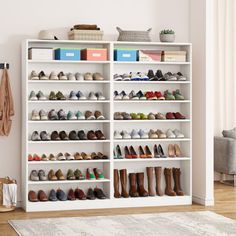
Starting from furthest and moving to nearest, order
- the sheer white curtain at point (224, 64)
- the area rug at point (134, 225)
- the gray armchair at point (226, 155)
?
the sheer white curtain at point (224, 64)
the gray armchair at point (226, 155)
the area rug at point (134, 225)

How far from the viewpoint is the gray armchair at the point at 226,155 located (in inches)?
351

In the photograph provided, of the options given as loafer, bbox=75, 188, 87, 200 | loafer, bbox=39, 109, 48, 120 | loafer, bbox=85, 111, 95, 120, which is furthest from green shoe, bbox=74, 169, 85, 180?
loafer, bbox=39, 109, 48, 120

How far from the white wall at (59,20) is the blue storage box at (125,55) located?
0.33 metres

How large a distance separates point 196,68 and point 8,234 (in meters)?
3.16

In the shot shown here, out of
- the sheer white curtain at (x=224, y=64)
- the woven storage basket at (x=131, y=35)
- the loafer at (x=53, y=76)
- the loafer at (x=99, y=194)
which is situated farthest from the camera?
the sheer white curtain at (x=224, y=64)

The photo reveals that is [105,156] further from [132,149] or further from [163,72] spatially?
[163,72]

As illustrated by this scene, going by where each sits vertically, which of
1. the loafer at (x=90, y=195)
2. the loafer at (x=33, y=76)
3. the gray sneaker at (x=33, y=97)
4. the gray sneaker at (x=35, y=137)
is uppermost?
the loafer at (x=33, y=76)

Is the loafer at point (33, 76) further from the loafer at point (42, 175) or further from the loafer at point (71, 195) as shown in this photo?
the loafer at point (71, 195)

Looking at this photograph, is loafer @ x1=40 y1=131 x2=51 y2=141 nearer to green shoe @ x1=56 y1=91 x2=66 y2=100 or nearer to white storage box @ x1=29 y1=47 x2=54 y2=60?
green shoe @ x1=56 y1=91 x2=66 y2=100

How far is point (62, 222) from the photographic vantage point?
6332mm

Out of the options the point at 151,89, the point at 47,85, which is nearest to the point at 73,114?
the point at 47,85

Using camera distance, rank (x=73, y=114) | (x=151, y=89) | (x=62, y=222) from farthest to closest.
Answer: (x=151, y=89) → (x=73, y=114) → (x=62, y=222)

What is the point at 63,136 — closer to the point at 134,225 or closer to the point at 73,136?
the point at 73,136

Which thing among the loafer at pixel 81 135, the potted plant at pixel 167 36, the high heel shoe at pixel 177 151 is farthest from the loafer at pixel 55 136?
the potted plant at pixel 167 36
